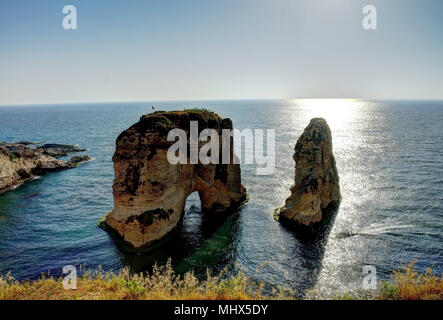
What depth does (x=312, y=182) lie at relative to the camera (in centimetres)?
3472

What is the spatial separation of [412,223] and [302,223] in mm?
13006

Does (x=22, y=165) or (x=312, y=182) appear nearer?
(x=312, y=182)

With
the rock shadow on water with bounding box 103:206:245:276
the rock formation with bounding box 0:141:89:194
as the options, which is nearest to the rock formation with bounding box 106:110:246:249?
the rock shadow on water with bounding box 103:206:245:276

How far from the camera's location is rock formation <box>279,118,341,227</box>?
34.3 m

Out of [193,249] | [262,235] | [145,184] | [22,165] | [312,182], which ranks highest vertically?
[22,165]

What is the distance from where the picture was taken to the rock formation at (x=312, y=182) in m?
34.3

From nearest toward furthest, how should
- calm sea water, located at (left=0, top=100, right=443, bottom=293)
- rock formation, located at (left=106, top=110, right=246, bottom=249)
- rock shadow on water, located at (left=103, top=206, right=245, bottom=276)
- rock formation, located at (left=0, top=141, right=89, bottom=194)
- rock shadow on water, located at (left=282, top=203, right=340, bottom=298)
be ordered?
rock shadow on water, located at (left=282, top=203, right=340, bottom=298)
calm sea water, located at (left=0, top=100, right=443, bottom=293)
rock shadow on water, located at (left=103, top=206, right=245, bottom=276)
rock formation, located at (left=106, top=110, right=246, bottom=249)
rock formation, located at (left=0, top=141, right=89, bottom=194)

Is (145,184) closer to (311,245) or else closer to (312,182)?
(311,245)

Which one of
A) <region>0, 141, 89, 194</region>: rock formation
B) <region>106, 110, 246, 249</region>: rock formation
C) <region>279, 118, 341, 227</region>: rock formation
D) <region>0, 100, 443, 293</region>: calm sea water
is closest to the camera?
<region>0, 100, 443, 293</region>: calm sea water

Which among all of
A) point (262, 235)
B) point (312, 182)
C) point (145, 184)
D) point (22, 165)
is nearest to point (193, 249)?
point (262, 235)

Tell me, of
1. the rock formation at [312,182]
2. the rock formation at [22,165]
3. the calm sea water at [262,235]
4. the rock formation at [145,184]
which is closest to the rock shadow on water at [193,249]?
the calm sea water at [262,235]

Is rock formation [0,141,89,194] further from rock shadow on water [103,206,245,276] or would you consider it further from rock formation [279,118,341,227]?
rock formation [279,118,341,227]

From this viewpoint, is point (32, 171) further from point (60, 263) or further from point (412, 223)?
point (412, 223)

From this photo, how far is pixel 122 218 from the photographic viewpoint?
3039 cm
